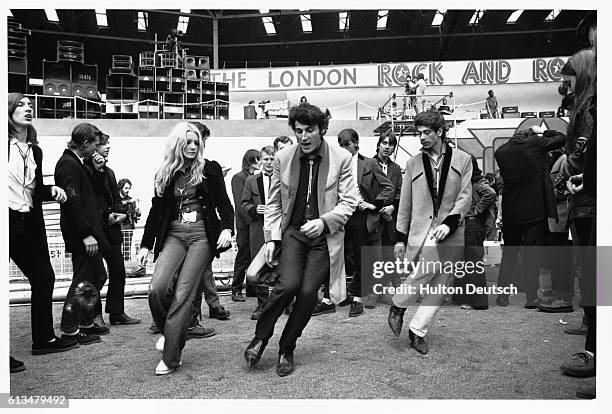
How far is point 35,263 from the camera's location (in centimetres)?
284

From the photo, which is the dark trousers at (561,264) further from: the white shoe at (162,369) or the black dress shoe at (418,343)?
the white shoe at (162,369)

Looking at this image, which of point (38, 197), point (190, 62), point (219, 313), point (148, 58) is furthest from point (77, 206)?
point (190, 62)

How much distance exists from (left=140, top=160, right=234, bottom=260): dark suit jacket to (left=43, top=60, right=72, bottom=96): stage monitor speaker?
5.15 meters

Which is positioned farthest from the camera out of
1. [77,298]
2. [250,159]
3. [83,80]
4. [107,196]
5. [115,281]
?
[83,80]

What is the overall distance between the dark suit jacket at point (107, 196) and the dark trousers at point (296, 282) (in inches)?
65.0

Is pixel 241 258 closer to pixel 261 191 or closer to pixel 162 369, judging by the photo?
pixel 261 191

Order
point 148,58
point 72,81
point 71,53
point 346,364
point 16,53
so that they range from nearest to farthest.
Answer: point 16,53
point 346,364
point 71,53
point 72,81
point 148,58

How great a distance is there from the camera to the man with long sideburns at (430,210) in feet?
9.66

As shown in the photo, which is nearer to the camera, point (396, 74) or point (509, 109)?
point (509, 109)

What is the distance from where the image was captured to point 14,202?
2.65 m

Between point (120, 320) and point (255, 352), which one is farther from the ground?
point (255, 352)

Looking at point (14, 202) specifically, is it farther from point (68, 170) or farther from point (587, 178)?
point (587, 178)

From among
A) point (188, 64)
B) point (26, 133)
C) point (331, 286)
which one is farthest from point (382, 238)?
point (188, 64)
